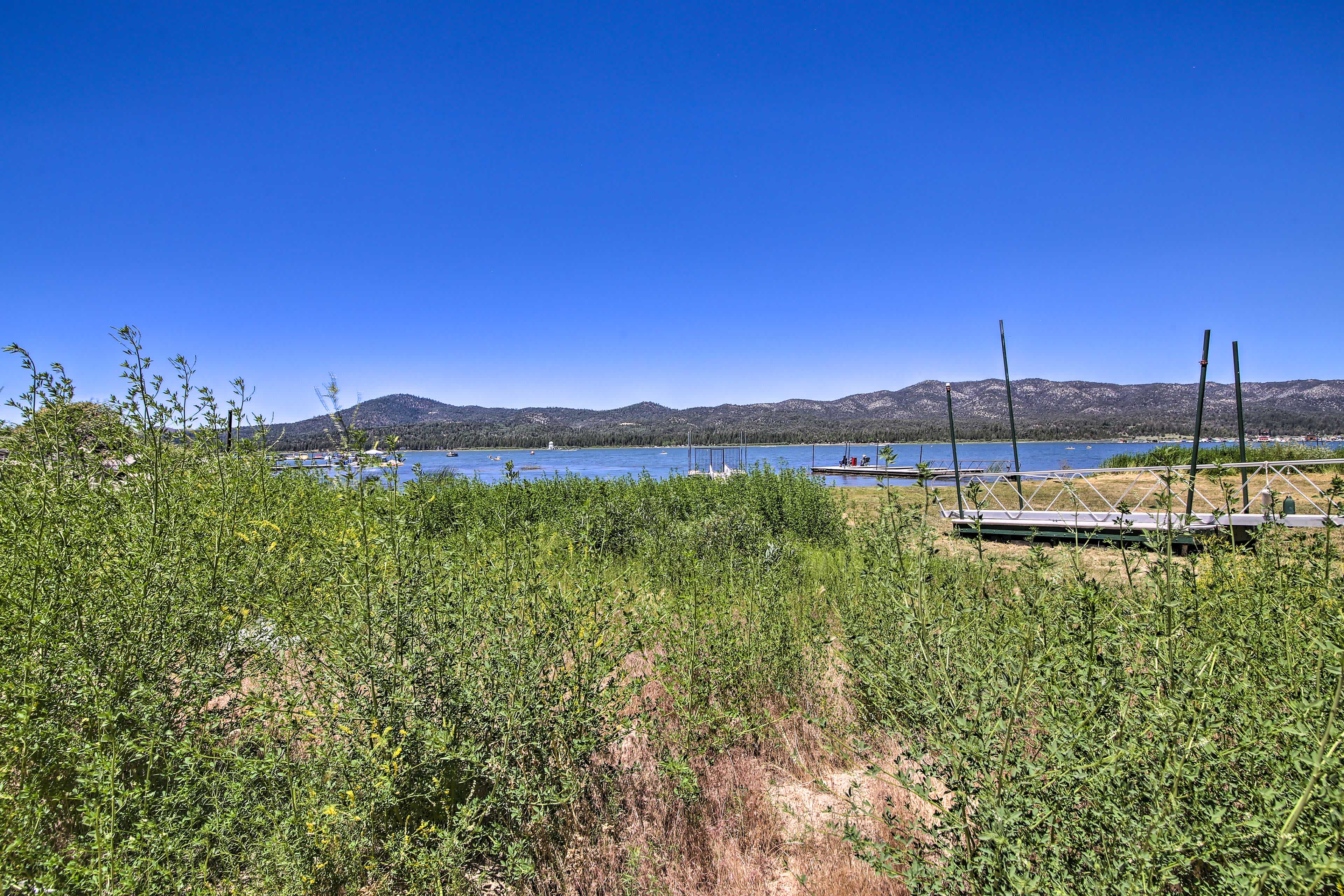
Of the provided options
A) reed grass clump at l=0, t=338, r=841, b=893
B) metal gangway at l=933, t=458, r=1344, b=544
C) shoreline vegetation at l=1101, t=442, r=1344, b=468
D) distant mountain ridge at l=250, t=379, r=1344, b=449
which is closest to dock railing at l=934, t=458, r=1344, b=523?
metal gangway at l=933, t=458, r=1344, b=544

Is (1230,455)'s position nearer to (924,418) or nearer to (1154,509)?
(1154,509)

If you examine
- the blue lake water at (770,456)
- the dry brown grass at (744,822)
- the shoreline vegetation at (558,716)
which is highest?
the shoreline vegetation at (558,716)

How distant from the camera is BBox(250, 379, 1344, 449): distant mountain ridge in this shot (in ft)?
285

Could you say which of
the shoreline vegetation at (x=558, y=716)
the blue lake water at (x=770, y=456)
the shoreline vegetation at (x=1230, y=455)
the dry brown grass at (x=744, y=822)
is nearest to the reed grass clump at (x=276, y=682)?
the shoreline vegetation at (x=558, y=716)

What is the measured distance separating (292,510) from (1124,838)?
16.4 ft

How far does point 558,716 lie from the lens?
244 centimetres

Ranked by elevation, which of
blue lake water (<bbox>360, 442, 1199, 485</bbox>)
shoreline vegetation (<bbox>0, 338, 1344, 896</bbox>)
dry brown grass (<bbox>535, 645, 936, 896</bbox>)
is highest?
shoreline vegetation (<bbox>0, 338, 1344, 896</bbox>)

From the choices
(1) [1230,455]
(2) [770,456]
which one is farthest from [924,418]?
(1) [1230,455]

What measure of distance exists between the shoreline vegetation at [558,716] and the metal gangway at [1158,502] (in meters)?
0.24

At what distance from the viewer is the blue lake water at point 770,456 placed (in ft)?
196

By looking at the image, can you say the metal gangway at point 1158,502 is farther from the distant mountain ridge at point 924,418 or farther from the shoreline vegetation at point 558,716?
the distant mountain ridge at point 924,418

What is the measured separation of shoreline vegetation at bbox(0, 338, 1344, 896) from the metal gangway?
0.79 ft

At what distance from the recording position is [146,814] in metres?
2.07

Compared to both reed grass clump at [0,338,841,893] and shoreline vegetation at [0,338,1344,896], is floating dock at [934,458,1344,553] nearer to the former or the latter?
shoreline vegetation at [0,338,1344,896]
